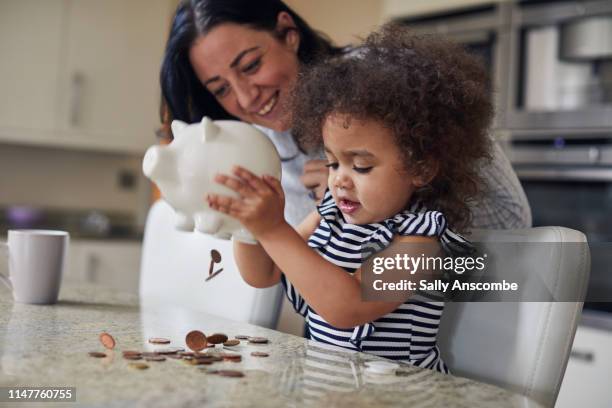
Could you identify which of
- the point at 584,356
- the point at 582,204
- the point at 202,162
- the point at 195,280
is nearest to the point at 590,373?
the point at 584,356

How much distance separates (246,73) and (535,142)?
1.54 meters

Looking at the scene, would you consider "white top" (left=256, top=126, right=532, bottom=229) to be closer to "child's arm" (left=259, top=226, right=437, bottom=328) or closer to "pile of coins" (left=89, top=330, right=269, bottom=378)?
"child's arm" (left=259, top=226, right=437, bottom=328)

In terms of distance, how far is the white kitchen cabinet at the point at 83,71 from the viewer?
336 cm

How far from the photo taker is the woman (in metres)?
1.54

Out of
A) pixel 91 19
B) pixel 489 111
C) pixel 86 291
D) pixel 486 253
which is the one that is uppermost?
pixel 91 19

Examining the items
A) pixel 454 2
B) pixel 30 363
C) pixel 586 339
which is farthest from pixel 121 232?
pixel 30 363

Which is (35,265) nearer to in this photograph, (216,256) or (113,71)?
(216,256)

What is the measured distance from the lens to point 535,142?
107 inches

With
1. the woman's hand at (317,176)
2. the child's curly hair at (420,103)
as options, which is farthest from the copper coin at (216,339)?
the woman's hand at (317,176)

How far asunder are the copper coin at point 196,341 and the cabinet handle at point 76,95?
2863 millimetres

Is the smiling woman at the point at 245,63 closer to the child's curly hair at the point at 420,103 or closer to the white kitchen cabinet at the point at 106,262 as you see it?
the child's curly hair at the point at 420,103

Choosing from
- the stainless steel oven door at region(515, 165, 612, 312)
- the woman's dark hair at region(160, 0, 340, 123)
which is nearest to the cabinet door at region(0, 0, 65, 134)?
the woman's dark hair at region(160, 0, 340, 123)

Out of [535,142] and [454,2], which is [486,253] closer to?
[535,142]

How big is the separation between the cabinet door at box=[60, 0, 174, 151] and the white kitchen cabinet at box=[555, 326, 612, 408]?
90.1 inches
